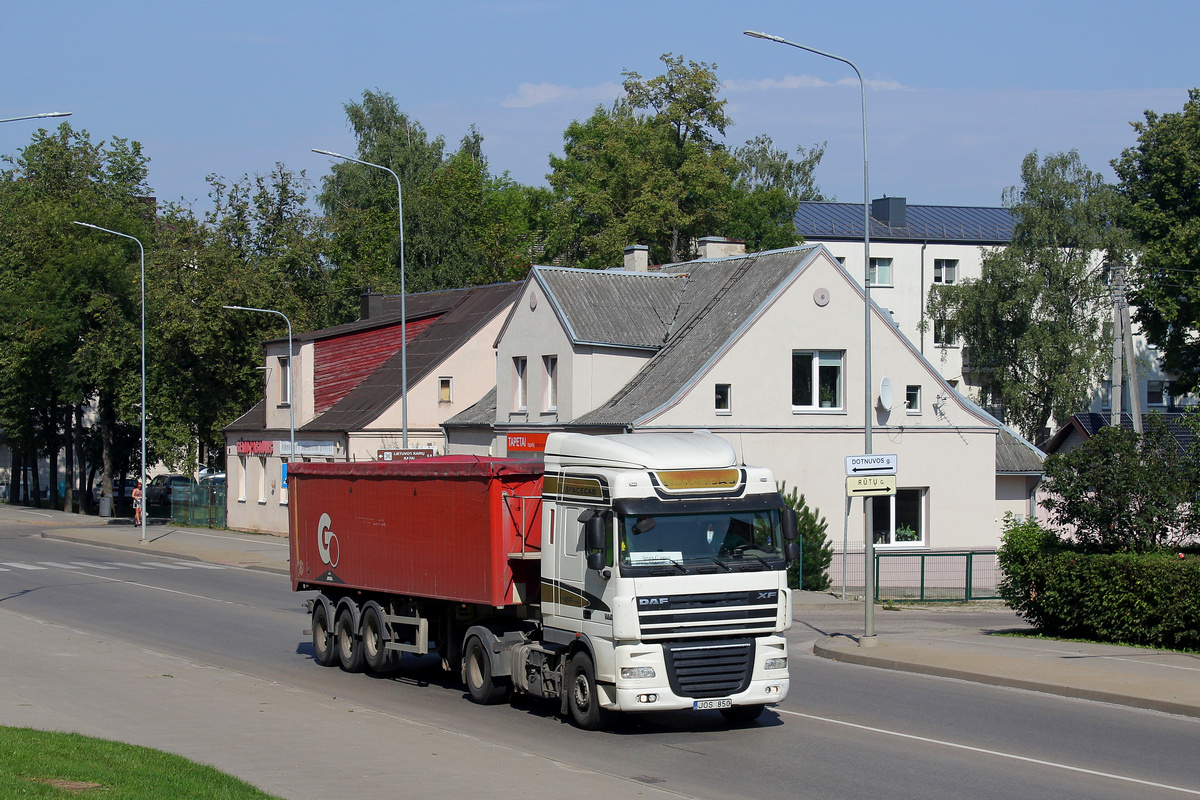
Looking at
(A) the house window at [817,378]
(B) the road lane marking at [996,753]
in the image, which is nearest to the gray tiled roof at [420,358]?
(A) the house window at [817,378]

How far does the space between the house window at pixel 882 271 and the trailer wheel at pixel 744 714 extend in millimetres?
57337

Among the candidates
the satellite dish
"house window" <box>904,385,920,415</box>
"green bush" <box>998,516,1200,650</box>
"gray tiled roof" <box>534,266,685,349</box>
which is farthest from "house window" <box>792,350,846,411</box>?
"green bush" <box>998,516,1200,650</box>

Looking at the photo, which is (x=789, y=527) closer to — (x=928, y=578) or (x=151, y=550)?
(x=928, y=578)

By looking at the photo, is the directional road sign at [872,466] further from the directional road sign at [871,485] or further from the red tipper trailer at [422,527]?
the red tipper trailer at [422,527]

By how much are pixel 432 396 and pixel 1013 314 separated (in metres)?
25.4

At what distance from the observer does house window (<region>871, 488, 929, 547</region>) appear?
110ft

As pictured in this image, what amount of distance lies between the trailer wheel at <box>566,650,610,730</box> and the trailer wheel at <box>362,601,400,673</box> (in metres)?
4.00

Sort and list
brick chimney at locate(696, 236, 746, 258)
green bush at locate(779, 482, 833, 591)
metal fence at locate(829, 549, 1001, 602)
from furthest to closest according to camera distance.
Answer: brick chimney at locate(696, 236, 746, 258) → green bush at locate(779, 482, 833, 591) → metal fence at locate(829, 549, 1001, 602)

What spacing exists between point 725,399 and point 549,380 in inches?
203

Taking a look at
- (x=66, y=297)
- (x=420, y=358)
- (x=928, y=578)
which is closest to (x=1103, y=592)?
(x=928, y=578)

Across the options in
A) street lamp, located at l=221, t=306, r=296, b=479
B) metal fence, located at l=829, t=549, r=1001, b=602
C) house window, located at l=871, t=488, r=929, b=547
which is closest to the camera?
metal fence, located at l=829, t=549, r=1001, b=602

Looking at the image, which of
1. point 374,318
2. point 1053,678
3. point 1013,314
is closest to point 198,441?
point 374,318

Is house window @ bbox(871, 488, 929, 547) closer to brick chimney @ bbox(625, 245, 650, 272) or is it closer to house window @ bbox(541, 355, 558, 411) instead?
house window @ bbox(541, 355, 558, 411)

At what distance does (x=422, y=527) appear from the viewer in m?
15.2
